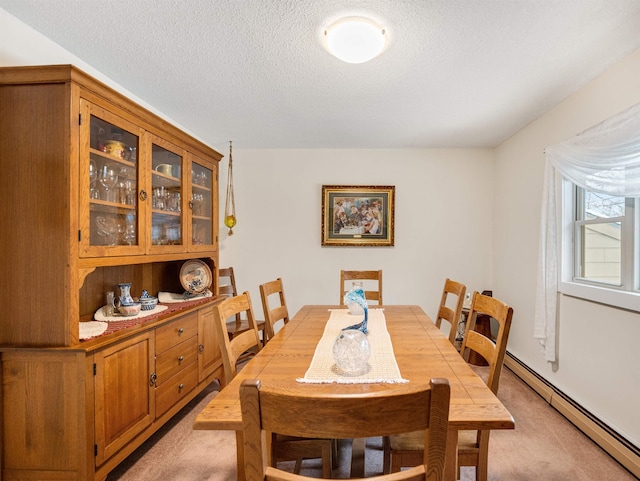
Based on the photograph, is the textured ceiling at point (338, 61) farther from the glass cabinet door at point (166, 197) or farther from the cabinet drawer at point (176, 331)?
the cabinet drawer at point (176, 331)

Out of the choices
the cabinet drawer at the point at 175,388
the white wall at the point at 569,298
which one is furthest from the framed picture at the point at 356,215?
the cabinet drawer at the point at 175,388

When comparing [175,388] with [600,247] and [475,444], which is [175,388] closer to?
[475,444]

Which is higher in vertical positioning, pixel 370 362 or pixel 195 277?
pixel 195 277

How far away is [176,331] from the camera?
225cm

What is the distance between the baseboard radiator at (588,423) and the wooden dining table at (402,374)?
4.08 ft

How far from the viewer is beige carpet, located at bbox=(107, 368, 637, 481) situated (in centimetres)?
180

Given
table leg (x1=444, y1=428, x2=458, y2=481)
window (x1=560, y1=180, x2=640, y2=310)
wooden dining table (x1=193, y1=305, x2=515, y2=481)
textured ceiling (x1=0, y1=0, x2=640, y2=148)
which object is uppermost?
textured ceiling (x1=0, y1=0, x2=640, y2=148)

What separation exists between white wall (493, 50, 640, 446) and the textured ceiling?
0.49ft

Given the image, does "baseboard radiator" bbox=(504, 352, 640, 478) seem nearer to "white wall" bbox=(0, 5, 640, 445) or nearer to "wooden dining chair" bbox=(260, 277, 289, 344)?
"white wall" bbox=(0, 5, 640, 445)

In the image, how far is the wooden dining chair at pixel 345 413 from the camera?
642mm

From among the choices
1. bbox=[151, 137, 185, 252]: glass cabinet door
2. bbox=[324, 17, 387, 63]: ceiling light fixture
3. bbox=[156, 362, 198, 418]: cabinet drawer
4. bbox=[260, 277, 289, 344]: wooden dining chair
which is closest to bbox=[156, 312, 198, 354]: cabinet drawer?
bbox=[156, 362, 198, 418]: cabinet drawer

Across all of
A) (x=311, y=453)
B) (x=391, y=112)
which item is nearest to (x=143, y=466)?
(x=311, y=453)

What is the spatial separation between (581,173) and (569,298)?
912 mm

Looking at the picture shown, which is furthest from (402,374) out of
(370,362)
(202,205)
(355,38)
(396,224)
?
(396,224)
